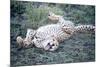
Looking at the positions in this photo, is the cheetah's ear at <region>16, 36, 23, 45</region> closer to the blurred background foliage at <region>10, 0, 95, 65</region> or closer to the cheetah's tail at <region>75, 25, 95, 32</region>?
the blurred background foliage at <region>10, 0, 95, 65</region>

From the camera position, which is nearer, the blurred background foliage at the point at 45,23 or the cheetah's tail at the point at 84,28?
the blurred background foliage at the point at 45,23

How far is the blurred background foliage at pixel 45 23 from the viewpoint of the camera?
1.84 metres

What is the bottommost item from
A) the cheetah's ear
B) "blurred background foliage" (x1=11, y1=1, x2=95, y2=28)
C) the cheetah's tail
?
the cheetah's ear

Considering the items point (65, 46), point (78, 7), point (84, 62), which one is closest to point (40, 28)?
point (65, 46)

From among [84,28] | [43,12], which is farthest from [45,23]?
[84,28]

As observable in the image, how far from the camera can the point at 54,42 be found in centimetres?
198

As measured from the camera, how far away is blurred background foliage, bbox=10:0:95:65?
1845 mm

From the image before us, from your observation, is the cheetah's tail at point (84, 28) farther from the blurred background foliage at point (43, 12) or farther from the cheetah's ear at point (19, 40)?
the cheetah's ear at point (19, 40)

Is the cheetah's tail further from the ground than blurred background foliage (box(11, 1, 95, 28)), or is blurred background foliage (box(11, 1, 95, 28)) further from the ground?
blurred background foliage (box(11, 1, 95, 28))

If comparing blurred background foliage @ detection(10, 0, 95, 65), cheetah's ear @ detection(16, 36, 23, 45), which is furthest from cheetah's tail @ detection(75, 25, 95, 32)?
cheetah's ear @ detection(16, 36, 23, 45)

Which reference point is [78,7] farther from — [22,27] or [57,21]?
[22,27]

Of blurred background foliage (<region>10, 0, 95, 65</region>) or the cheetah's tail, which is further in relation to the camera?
the cheetah's tail

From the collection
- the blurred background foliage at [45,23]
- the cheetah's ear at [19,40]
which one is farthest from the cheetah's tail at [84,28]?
the cheetah's ear at [19,40]

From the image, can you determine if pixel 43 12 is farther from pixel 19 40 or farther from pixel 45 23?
pixel 19 40
